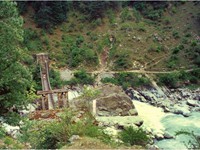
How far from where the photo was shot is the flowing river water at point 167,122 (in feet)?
112

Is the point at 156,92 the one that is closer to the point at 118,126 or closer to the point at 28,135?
the point at 118,126

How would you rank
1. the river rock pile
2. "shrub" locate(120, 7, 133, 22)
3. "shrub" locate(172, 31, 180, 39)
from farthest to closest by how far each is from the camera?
"shrub" locate(120, 7, 133, 22) < "shrub" locate(172, 31, 180, 39) < the river rock pile

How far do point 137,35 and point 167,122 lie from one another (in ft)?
86.8

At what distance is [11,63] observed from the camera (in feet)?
67.4

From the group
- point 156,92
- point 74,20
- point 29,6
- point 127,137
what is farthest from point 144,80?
point 127,137

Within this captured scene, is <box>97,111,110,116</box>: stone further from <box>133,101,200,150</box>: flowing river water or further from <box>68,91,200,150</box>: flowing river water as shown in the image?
<box>133,101,200,150</box>: flowing river water

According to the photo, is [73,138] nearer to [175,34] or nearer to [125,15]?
[175,34]

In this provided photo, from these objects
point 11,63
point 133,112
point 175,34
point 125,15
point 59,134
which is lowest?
point 59,134

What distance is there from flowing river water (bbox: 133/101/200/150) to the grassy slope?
52.7ft

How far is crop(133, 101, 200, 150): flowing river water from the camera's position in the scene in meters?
34.0

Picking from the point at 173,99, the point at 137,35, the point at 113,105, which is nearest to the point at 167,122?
the point at 113,105

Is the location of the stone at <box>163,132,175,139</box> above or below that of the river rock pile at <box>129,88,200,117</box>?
below

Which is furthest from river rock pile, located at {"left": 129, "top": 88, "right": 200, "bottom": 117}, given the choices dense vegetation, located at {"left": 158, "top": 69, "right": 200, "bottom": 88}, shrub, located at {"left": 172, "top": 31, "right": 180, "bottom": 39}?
shrub, located at {"left": 172, "top": 31, "right": 180, "bottom": 39}

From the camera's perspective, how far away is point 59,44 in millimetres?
63812
